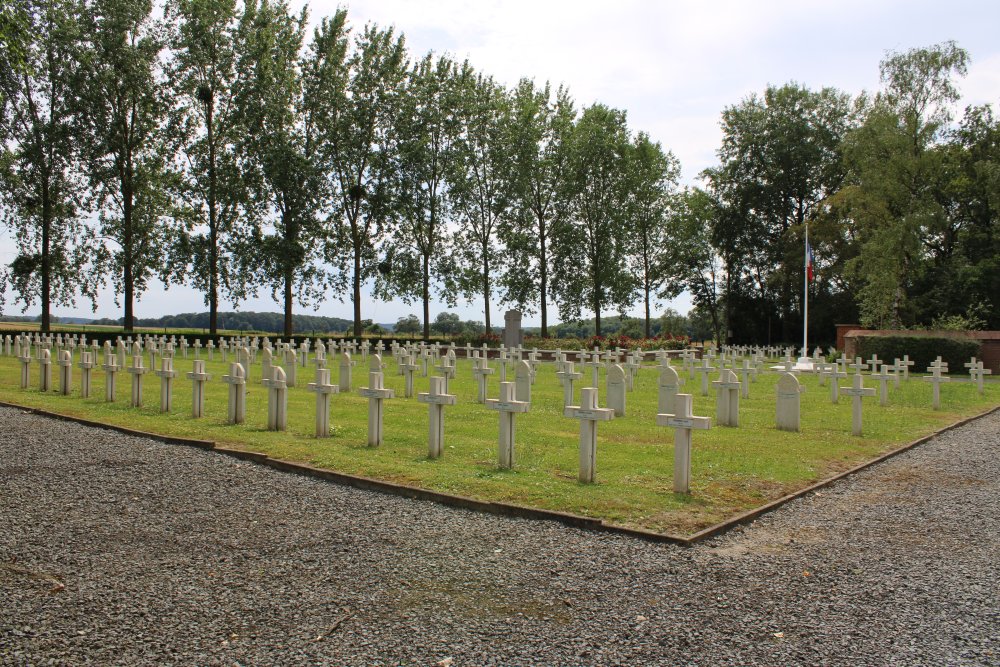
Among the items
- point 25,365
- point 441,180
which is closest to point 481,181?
point 441,180

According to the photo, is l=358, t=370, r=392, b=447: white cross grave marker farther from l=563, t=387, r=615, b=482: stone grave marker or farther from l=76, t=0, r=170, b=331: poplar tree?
l=76, t=0, r=170, b=331: poplar tree

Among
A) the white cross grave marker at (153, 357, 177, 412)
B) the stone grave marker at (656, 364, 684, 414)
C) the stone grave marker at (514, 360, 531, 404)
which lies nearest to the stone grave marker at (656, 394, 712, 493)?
the stone grave marker at (656, 364, 684, 414)

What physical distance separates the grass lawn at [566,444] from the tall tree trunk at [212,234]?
20412 millimetres

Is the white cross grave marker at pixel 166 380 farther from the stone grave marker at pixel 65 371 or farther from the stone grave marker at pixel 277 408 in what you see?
the stone grave marker at pixel 65 371

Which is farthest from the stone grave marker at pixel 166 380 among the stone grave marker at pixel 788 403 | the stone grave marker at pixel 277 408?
the stone grave marker at pixel 788 403

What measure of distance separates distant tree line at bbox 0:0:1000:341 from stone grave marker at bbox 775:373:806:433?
2450cm

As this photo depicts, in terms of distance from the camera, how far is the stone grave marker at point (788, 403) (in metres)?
10.5

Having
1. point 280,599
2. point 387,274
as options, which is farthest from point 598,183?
point 280,599

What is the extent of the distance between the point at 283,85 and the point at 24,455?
32.8m

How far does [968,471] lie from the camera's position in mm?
7914

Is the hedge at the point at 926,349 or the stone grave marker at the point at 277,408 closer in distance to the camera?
the stone grave marker at the point at 277,408

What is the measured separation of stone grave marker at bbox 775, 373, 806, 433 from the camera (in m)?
10.5

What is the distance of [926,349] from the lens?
27.1m

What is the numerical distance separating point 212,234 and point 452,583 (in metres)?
35.4
